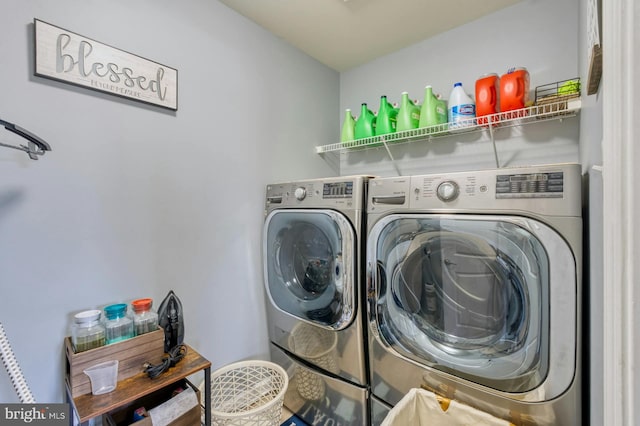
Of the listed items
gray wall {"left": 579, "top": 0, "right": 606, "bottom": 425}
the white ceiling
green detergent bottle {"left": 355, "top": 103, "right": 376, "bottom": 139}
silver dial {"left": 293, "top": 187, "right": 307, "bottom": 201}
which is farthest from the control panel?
the white ceiling

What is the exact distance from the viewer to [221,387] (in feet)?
5.13

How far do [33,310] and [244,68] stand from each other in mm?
1534

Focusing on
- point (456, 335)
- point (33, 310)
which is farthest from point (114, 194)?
point (456, 335)

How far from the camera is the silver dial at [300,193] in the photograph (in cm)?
153

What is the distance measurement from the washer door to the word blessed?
87 centimetres

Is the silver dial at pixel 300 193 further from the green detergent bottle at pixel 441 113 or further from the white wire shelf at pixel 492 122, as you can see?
the green detergent bottle at pixel 441 113

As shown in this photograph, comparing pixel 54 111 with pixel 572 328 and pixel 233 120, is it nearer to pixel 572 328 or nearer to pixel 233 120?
pixel 233 120

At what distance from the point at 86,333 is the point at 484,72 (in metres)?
2.31

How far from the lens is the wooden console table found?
88 cm

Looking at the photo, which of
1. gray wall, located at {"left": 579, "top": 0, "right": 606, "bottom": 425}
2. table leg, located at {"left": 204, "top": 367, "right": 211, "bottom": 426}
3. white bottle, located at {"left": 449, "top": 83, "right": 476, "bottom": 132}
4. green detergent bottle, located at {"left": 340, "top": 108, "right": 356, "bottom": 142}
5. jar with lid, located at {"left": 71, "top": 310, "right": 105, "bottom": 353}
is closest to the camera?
gray wall, located at {"left": 579, "top": 0, "right": 606, "bottom": 425}

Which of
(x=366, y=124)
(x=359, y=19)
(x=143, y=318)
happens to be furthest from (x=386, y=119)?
(x=143, y=318)

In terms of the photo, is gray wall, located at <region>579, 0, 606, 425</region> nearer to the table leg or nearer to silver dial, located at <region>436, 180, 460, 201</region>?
silver dial, located at <region>436, 180, 460, 201</region>

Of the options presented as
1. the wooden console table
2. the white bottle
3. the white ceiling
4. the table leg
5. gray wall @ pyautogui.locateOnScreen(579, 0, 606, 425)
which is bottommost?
the table leg

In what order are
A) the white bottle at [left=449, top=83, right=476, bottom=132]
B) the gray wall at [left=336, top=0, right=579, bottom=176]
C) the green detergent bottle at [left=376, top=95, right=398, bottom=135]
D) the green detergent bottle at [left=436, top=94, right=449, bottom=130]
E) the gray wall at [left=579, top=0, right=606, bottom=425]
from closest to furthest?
1. the gray wall at [left=579, top=0, right=606, bottom=425]
2. the gray wall at [left=336, top=0, right=579, bottom=176]
3. the white bottle at [left=449, top=83, right=476, bottom=132]
4. the green detergent bottle at [left=436, top=94, right=449, bottom=130]
5. the green detergent bottle at [left=376, top=95, right=398, bottom=135]
